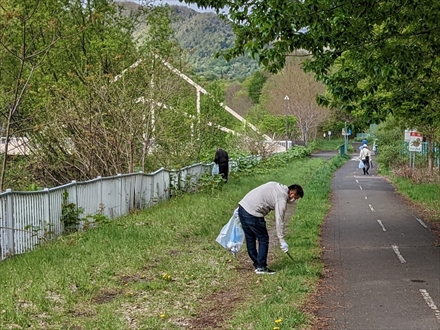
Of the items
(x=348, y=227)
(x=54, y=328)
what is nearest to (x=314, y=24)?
(x=54, y=328)

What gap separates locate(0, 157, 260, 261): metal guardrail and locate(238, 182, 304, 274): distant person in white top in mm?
3815

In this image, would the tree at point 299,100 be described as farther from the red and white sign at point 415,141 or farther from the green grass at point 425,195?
the green grass at point 425,195

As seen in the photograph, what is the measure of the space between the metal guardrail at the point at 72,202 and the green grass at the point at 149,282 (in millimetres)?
422

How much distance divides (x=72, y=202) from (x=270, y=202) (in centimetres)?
511

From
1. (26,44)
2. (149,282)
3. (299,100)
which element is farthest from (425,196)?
(299,100)

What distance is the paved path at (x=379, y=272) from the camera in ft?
24.3

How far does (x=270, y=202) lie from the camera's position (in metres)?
9.52

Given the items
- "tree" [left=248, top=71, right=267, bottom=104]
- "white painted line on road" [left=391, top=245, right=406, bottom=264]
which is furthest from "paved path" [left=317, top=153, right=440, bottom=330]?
"tree" [left=248, top=71, right=267, bottom=104]

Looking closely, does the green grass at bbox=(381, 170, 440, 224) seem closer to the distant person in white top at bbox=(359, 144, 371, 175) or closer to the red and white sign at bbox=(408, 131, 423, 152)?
the red and white sign at bbox=(408, 131, 423, 152)

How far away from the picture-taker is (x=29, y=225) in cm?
1085

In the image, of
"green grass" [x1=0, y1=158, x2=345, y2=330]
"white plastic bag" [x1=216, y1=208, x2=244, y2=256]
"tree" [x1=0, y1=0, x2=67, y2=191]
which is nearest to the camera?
"green grass" [x1=0, y1=158, x2=345, y2=330]

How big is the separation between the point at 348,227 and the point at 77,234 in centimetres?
715

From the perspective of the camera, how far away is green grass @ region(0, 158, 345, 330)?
7.06 m

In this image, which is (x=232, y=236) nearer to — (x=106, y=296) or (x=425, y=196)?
(x=106, y=296)
